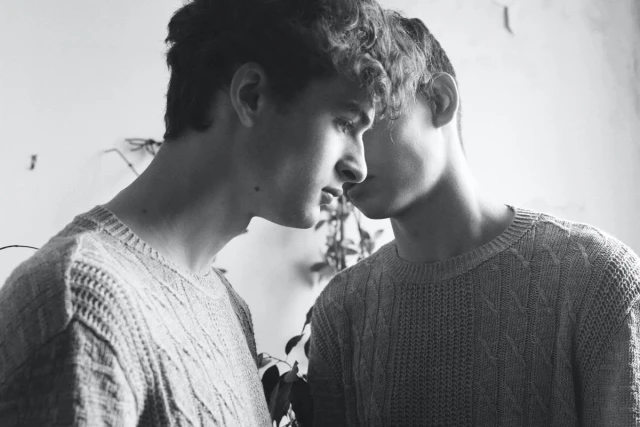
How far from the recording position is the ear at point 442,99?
1.31 metres

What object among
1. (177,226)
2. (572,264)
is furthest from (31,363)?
(572,264)

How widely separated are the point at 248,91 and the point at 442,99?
568 mm

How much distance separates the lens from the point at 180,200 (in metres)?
0.85

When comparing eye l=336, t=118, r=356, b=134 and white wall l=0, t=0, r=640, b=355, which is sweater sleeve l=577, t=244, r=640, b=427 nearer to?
eye l=336, t=118, r=356, b=134

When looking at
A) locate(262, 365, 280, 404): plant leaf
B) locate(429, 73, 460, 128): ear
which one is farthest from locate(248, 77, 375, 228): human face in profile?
locate(262, 365, 280, 404): plant leaf

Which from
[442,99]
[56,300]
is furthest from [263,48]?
[442,99]

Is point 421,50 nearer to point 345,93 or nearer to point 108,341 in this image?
point 345,93

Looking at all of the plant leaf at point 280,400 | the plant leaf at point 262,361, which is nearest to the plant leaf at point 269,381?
the plant leaf at point 280,400

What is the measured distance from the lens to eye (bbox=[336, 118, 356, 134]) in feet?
2.96

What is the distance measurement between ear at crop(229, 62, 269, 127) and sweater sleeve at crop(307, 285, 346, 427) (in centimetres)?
64

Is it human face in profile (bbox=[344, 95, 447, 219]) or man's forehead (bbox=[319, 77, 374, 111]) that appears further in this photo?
human face in profile (bbox=[344, 95, 447, 219])

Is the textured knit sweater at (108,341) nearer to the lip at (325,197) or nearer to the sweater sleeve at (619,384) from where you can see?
the lip at (325,197)

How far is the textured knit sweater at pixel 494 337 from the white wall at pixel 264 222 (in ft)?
2.68

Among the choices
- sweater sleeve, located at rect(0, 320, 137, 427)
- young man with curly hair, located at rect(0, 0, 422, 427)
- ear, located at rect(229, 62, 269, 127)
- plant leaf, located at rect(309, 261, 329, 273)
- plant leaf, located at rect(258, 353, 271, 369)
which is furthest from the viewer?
plant leaf, located at rect(309, 261, 329, 273)
